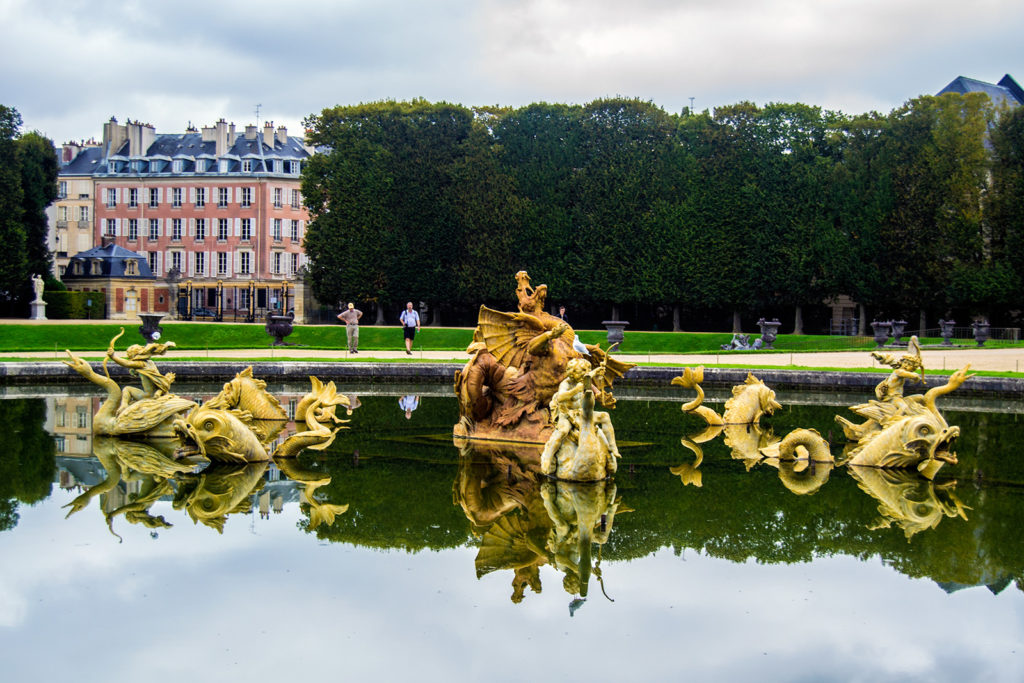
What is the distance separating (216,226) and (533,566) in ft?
211

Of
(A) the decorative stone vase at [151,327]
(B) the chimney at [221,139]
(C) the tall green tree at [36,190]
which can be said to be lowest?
(A) the decorative stone vase at [151,327]

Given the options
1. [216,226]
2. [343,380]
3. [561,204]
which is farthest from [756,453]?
[216,226]

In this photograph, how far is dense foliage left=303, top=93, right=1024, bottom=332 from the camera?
138ft

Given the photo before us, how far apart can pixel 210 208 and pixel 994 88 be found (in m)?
46.9

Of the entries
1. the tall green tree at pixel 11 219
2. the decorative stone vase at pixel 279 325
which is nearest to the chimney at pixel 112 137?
the tall green tree at pixel 11 219

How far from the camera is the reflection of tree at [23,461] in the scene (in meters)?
9.67

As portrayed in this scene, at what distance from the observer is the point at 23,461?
37.8 ft

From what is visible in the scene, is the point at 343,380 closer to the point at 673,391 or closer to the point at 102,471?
the point at 673,391

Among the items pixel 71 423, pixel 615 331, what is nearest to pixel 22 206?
pixel 615 331

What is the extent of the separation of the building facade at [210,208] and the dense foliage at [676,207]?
21941 millimetres

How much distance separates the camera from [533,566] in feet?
25.5

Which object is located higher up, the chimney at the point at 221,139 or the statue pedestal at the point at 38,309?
the chimney at the point at 221,139

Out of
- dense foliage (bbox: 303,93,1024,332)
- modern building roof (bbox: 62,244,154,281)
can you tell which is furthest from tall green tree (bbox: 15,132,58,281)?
dense foliage (bbox: 303,93,1024,332)

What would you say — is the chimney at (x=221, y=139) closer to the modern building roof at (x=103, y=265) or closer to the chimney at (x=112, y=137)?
the chimney at (x=112, y=137)
